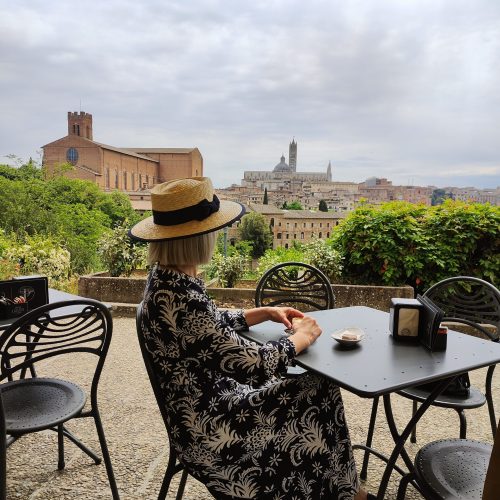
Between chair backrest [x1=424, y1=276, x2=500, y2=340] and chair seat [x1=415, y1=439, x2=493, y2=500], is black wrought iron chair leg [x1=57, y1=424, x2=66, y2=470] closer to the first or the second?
chair seat [x1=415, y1=439, x2=493, y2=500]

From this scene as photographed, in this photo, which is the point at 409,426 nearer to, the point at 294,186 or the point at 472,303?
the point at 472,303

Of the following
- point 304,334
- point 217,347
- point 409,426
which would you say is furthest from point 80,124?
point 409,426

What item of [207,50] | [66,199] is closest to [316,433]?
[207,50]

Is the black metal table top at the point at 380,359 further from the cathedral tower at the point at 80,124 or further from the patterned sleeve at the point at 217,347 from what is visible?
the cathedral tower at the point at 80,124

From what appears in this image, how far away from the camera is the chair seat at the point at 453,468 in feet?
4.07

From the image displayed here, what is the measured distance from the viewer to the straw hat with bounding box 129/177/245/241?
1420mm

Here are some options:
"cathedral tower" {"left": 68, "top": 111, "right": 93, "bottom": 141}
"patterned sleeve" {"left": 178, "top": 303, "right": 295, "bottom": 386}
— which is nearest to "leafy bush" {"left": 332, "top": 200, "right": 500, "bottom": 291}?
"patterned sleeve" {"left": 178, "top": 303, "right": 295, "bottom": 386}

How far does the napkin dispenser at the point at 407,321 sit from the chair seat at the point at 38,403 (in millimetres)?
1294

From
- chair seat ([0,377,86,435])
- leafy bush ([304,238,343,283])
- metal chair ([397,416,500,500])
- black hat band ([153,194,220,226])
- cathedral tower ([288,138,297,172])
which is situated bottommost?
chair seat ([0,377,86,435])

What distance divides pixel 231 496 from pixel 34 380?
1176mm

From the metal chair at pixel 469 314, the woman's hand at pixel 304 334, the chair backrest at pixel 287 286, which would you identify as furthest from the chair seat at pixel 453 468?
the chair backrest at pixel 287 286

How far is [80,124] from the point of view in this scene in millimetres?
72500

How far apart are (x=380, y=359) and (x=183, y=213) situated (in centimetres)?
83

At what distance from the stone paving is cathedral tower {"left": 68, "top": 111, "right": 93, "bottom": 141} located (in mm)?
77014
